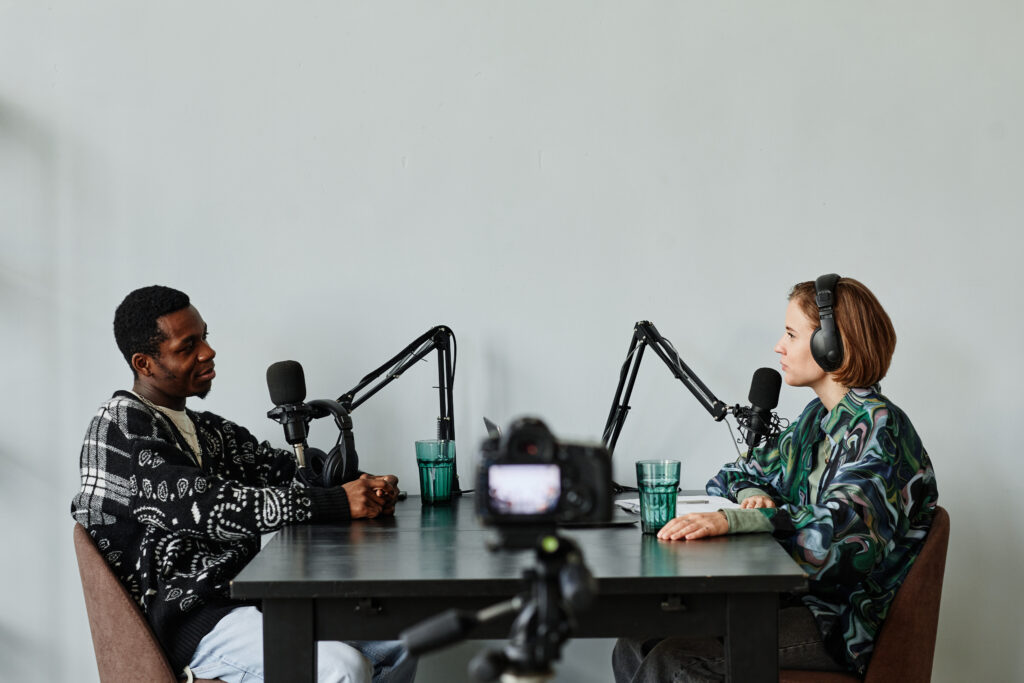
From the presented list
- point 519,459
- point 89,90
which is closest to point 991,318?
point 519,459

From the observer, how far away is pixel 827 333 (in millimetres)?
1978

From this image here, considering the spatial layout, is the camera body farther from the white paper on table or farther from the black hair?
the black hair

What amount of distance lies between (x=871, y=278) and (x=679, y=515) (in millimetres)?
1275

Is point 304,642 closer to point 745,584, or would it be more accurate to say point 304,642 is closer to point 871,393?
point 745,584

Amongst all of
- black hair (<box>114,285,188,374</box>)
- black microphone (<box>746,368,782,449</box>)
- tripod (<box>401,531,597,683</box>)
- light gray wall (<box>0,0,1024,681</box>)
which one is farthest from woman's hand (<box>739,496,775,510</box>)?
black hair (<box>114,285,188,374</box>)

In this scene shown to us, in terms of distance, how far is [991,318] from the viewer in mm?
2822

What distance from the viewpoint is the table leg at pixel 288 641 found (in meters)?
1.48

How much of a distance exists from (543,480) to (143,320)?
4.35 ft

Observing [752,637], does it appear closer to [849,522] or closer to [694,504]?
[849,522]

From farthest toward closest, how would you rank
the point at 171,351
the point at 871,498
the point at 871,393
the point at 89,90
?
the point at 89,90, the point at 171,351, the point at 871,393, the point at 871,498

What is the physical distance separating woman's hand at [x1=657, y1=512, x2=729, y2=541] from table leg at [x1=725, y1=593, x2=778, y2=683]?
0.24 meters

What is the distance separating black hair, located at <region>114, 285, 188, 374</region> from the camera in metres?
2.16

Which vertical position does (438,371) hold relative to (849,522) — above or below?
above

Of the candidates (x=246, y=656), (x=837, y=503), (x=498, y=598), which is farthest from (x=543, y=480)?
(x=246, y=656)
